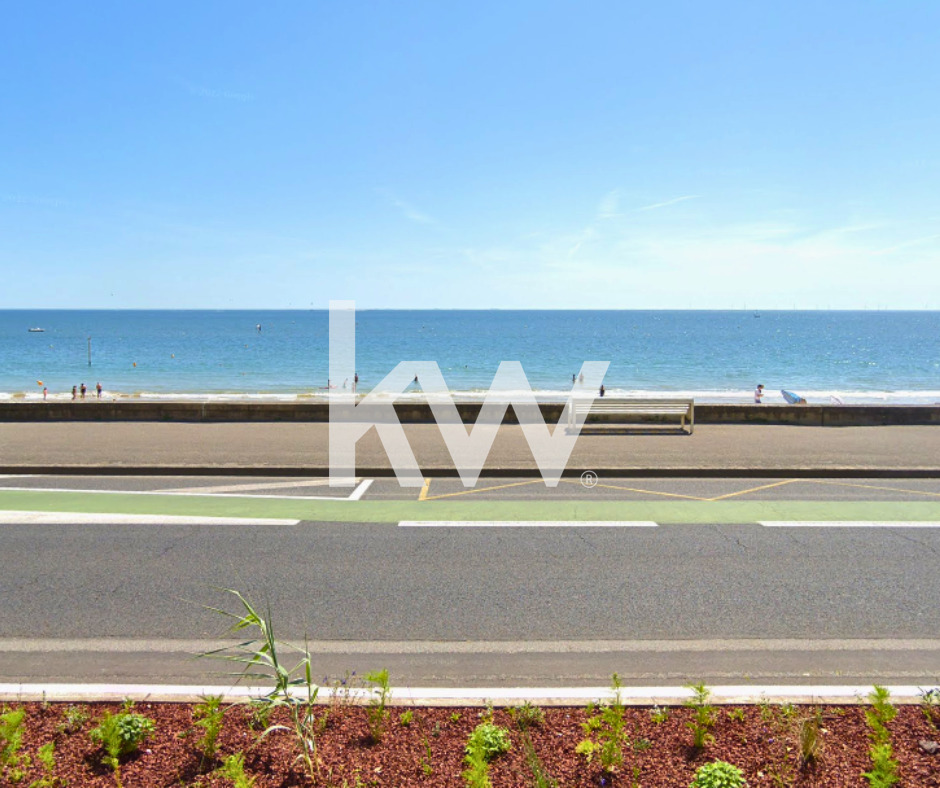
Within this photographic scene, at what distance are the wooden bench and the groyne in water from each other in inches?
37.5

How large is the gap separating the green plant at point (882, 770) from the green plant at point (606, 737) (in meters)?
1.23

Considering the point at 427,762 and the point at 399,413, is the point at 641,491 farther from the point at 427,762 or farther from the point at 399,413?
the point at 399,413

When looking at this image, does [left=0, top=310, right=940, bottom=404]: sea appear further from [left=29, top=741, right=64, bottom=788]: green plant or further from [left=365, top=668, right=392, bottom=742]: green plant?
[left=29, top=741, right=64, bottom=788]: green plant

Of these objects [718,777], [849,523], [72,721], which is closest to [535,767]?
[718,777]

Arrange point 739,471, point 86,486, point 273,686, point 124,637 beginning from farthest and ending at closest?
point 739,471 < point 86,486 < point 124,637 < point 273,686

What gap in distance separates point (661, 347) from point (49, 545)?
11054 centimetres

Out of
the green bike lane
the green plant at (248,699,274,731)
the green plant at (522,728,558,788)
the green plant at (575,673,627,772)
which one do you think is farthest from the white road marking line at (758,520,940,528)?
the green plant at (248,699,274,731)

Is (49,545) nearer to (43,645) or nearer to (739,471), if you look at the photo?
(43,645)

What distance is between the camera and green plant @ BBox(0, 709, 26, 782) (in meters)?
3.47

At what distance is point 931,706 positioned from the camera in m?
4.09

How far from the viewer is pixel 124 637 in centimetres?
541

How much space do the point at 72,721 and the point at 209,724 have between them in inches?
37.0

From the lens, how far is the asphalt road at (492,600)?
16.3 ft

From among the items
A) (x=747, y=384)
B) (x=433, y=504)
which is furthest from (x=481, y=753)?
(x=747, y=384)
